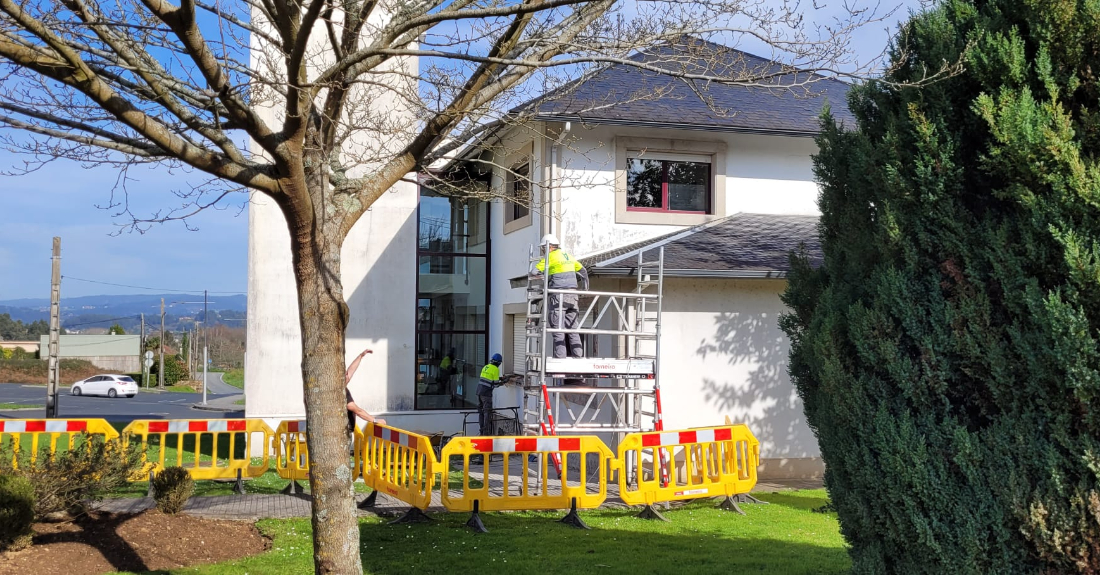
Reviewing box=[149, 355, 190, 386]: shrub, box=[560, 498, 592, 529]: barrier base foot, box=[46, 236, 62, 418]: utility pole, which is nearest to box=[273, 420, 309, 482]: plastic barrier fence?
box=[560, 498, 592, 529]: barrier base foot

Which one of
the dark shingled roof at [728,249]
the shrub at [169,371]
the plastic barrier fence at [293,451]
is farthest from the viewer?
the shrub at [169,371]

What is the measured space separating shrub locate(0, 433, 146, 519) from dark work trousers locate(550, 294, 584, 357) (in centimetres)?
533

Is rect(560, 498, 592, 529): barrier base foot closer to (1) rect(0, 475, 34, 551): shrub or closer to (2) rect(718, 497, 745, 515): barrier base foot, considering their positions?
(2) rect(718, 497, 745, 515): barrier base foot

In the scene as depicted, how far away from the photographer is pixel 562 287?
11.9 m

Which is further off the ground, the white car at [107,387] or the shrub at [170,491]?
the shrub at [170,491]

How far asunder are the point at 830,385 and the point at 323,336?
320cm

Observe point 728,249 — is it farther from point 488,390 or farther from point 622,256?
point 488,390

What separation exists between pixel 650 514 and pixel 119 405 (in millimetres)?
44980

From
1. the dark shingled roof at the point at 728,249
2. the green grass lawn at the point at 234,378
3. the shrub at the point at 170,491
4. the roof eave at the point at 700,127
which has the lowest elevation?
the green grass lawn at the point at 234,378

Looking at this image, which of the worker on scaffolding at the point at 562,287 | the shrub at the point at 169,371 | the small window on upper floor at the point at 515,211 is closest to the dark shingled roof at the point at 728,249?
the worker on scaffolding at the point at 562,287

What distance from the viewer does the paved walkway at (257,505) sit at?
1038 centimetres

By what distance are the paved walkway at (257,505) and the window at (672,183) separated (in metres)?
4.73

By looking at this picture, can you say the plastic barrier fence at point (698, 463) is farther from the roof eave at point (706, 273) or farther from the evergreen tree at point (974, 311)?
the evergreen tree at point (974, 311)

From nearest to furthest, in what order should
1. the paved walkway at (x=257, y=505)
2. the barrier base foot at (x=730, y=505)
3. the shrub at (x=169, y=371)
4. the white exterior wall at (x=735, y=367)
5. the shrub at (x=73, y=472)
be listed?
the shrub at (x=73, y=472)
the paved walkway at (x=257, y=505)
the barrier base foot at (x=730, y=505)
the white exterior wall at (x=735, y=367)
the shrub at (x=169, y=371)
